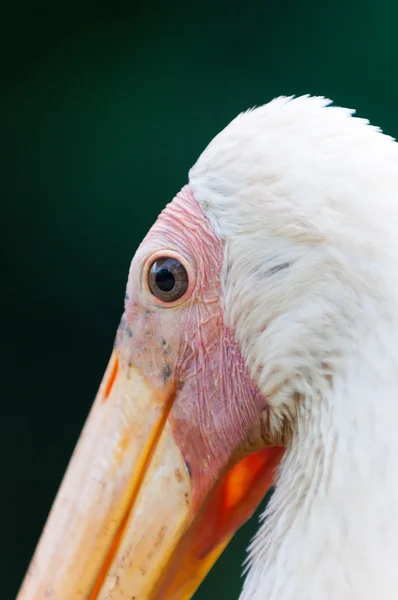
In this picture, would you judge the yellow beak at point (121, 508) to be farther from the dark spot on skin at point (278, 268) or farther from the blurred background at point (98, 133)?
the blurred background at point (98, 133)

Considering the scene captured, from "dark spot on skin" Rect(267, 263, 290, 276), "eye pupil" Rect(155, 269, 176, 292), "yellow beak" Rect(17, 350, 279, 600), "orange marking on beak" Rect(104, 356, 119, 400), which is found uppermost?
"dark spot on skin" Rect(267, 263, 290, 276)

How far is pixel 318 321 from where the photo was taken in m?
0.87

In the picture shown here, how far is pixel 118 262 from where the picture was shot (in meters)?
2.27

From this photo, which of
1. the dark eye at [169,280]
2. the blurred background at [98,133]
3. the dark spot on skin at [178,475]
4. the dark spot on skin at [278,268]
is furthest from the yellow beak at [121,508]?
the blurred background at [98,133]

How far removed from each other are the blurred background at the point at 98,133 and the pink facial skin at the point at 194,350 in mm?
1138

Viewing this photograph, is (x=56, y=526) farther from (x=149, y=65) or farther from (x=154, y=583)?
(x=149, y=65)

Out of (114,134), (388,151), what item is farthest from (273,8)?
(388,151)

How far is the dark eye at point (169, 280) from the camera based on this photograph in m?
1.01

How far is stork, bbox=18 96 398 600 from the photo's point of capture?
2.68 ft

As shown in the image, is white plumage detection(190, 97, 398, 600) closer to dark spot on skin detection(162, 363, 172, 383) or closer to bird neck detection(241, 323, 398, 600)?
bird neck detection(241, 323, 398, 600)

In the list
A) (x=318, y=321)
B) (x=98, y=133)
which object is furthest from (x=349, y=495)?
(x=98, y=133)

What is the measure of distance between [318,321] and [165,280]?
0.23 meters

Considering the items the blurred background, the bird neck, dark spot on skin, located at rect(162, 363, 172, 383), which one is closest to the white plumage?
the bird neck

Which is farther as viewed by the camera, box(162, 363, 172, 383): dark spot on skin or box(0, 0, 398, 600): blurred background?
box(0, 0, 398, 600): blurred background
